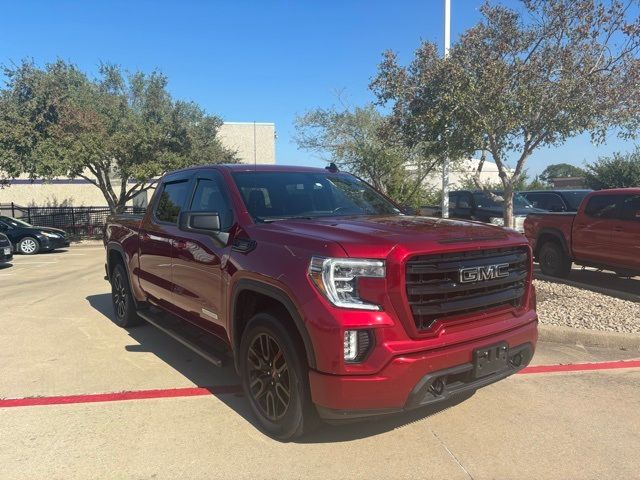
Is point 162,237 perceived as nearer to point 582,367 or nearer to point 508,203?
point 582,367

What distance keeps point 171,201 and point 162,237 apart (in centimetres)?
47

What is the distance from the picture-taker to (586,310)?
682cm

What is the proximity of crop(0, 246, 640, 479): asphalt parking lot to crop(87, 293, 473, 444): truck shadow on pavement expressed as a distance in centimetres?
2

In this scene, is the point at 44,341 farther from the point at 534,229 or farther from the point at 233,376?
the point at 534,229

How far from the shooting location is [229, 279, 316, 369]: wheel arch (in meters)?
3.07

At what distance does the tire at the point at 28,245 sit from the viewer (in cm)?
1711

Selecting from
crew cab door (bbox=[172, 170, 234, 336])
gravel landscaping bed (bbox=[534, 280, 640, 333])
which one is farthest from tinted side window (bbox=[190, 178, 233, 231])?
gravel landscaping bed (bbox=[534, 280, 640, 333])

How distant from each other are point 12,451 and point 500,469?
3.18 m

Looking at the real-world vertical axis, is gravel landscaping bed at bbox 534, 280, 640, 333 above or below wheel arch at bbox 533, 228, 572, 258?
below

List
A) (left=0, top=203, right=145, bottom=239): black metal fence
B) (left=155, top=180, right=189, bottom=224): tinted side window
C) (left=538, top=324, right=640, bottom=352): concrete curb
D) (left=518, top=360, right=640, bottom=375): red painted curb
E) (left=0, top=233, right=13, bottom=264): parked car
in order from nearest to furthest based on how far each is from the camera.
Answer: (left=518, top=360, right=640, bottom=375): red painted curb < (left=155, top=180, right=189, bottom=224): tinted side window < (left=538, top=324, right=640, bottom=352): concrete curb < (left=0, top=233, right=13, bottom=264): parked car < (left=0, top=203, right=145, bottom=239): black metal fence

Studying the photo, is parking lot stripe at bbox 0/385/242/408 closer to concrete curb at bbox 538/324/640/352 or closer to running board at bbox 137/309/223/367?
running board at bbox 137/309/223/367

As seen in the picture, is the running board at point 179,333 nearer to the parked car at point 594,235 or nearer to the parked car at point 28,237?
the parked car at point 594,235

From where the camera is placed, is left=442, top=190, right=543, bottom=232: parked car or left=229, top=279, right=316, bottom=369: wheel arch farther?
left=442, top=190, right=543, bottom=232: parked car

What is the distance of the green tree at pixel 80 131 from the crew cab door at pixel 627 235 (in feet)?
47.3
